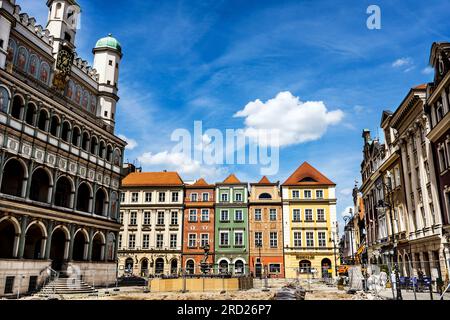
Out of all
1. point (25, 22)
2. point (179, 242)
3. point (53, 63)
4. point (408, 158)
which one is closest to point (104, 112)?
point (53, 63)

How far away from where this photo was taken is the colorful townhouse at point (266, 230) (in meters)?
57.6

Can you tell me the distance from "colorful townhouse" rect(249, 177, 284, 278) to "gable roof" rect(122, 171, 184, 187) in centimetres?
1310

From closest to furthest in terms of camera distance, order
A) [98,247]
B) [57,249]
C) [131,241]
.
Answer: [57,249] < [98,247] < [131,241]

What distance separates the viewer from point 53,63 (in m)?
36.2

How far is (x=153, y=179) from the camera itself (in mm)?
64375

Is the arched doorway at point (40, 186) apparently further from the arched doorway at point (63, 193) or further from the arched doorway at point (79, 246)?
the arched doorway at point (79, 246)

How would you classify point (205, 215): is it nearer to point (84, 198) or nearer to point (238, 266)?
point (238, 266)

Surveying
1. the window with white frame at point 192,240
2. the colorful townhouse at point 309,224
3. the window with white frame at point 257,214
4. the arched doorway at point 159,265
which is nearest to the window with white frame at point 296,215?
the colorful townhouse at point 309,224

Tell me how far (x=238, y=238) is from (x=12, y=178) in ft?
120

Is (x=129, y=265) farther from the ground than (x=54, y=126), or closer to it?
closer to it

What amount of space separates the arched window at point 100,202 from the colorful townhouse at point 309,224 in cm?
2953

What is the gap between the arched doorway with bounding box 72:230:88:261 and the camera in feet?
122

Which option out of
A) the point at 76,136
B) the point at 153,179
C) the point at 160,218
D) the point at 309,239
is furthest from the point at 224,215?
the point at 76,136
